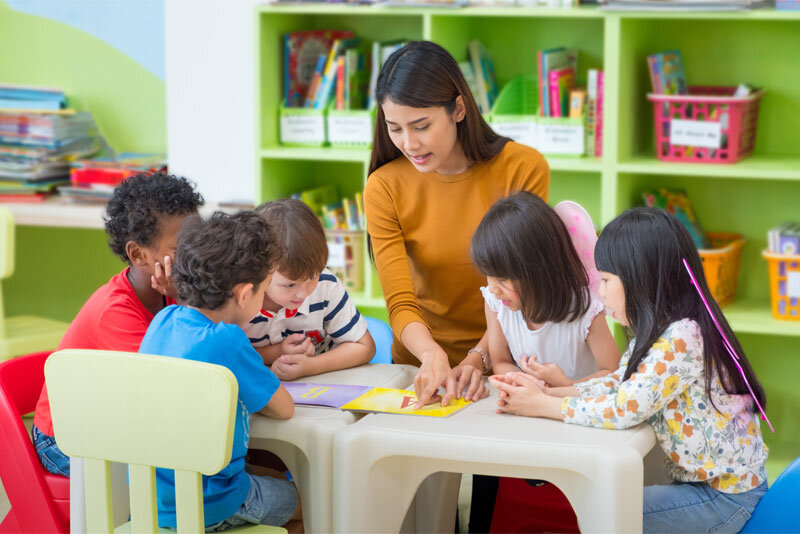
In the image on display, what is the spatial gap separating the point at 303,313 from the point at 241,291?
13.9 inches

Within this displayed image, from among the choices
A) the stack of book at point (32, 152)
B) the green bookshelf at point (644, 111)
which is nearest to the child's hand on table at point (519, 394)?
the green bookshelf at point (644, 111)

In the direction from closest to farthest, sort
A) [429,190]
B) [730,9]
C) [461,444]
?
[461,444], [429,190], [730,9]

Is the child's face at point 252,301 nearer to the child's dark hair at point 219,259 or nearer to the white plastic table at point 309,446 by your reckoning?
the child's dark hair at point 219,259

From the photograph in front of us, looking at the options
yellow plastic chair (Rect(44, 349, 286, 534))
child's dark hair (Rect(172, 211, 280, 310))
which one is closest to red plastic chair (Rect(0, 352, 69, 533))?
yellow plastic chair (Rect(44, 349, 286, 534))

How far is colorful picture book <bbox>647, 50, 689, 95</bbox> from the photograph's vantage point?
2.94 meters

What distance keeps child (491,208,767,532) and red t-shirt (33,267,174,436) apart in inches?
25.7

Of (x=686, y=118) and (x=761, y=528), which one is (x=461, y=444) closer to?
(x=761, y=528)

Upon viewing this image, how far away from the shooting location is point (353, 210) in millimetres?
3240

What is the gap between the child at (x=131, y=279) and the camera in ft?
5.80

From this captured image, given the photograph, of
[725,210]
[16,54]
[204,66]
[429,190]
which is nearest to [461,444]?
[429,190]

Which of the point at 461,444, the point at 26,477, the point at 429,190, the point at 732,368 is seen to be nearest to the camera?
the point at 461,444

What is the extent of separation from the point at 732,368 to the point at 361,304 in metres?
1.76

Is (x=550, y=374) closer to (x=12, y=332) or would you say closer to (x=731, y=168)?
(x=731, y=168)

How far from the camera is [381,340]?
90.5 inches
